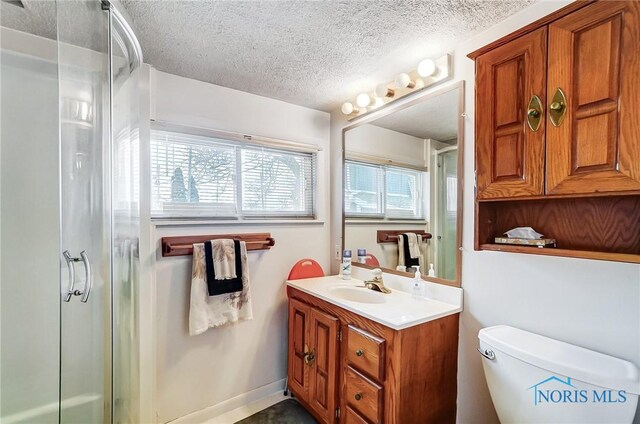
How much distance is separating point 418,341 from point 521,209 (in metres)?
→ 0.77

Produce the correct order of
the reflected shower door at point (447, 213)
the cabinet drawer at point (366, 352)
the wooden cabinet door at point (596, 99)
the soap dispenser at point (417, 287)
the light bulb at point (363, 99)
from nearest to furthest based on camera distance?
the wooden cabinet door at point (596, 99) → the cabinet drawer at point (366, 352) → the reflected shower door at point (447, 213) → the soap dispenser at point (417, 287) → the light bulb at point (363, 99)

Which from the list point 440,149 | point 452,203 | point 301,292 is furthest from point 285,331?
point 440,149

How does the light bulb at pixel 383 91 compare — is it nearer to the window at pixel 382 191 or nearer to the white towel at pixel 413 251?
the window at pixel 382 191

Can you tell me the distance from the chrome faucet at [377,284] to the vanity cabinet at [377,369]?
35cm

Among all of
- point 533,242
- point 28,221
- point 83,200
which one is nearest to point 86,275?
point 83,200

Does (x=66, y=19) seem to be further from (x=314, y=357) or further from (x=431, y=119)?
(x=314, y=357)

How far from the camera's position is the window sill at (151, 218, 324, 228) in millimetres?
1693

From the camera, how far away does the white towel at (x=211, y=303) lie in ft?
5.62

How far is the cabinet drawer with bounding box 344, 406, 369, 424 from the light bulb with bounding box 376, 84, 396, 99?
1847 mm

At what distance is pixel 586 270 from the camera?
106 centimetres

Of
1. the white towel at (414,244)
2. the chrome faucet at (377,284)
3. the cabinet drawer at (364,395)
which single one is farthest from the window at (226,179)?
the cabinet drawer at (364,395)

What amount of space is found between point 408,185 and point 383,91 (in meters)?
0.63

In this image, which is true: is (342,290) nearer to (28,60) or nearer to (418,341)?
(418,341)

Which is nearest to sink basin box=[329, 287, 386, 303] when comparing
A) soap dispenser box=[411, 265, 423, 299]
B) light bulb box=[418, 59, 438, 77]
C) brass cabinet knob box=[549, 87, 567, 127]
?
soap dispenser box=[411, 265, 423, 299]
